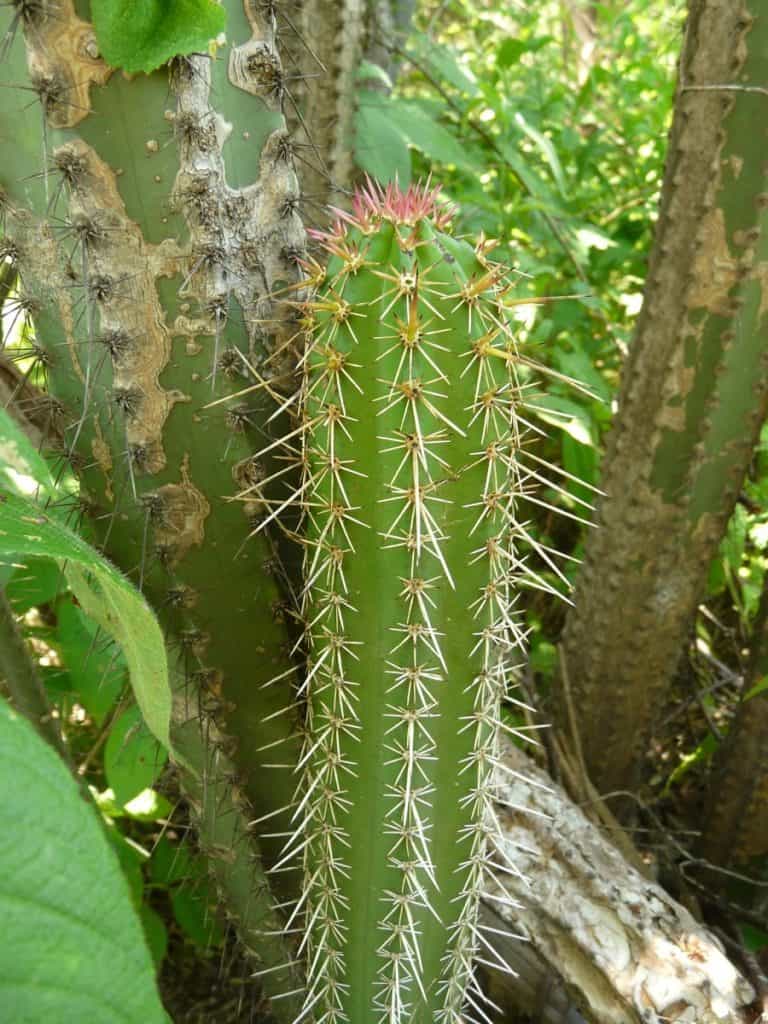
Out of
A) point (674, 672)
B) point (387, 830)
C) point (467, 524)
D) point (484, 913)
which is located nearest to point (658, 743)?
point (674, 672)

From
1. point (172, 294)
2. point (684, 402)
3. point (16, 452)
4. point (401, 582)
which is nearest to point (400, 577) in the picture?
point (401, 582)

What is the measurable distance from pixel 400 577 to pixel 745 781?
2.78 ft

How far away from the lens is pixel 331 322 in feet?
2.07

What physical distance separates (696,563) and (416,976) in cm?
68

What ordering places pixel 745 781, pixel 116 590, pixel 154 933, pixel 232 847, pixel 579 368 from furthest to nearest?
pixel 579 368
pixel 745 781
pixel 154 933
pixel 232 847
pixel 116 590

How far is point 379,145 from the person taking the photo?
51.4 inches

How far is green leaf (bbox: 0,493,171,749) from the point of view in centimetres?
34

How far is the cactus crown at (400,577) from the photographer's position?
24.6 inches

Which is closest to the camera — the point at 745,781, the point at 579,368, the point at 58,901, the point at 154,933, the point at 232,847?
the point at 58,901

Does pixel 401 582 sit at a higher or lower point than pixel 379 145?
lower

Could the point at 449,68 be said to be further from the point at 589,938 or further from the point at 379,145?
the point at 589,938

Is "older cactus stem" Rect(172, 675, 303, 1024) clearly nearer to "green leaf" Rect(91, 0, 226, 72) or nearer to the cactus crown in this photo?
the cactus crown

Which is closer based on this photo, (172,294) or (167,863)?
(172,294)

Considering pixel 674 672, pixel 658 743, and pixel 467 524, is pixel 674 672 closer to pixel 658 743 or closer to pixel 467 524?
pixel 658 743
